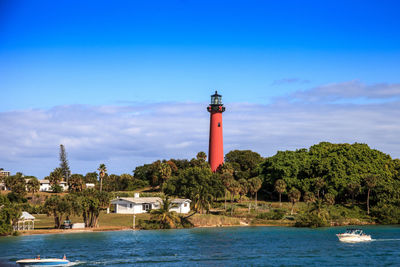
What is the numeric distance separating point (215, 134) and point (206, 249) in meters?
61.8

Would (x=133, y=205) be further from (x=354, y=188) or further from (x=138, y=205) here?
(x=354, y=188)

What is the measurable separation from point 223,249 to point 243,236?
15.5 m

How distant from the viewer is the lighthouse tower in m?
123

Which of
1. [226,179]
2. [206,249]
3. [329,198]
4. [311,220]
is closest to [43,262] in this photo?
[206,249]

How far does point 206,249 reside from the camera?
62281mm

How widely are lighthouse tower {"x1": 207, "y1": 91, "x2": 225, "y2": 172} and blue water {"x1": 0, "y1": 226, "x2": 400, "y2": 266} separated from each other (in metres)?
42.0

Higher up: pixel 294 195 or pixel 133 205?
pixel 294 195

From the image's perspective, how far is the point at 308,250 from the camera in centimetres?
6131

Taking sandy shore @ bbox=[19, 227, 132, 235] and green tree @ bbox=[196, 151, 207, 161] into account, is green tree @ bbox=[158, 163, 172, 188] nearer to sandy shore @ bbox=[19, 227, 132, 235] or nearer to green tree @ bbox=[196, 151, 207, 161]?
green tree @ bbox=[196, 151, 207, 161]

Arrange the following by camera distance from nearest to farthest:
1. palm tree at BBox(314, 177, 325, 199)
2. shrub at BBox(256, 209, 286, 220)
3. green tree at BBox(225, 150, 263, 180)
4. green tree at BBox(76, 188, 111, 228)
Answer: green tree at BBox(76, 188, 111, 228) < shrub at BBox(256, 209, 286, 220) < palm tree at BBox(314, 177, 325, 199) < green tree at BBox(225, 150, 263, 180)

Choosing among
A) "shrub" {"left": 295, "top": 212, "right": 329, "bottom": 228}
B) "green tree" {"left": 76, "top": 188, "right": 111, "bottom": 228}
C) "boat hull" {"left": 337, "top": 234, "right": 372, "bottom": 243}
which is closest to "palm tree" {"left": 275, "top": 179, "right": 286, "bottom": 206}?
"shrub" {"left": 295, "top": 212, "right": 329, "bottom": 228}

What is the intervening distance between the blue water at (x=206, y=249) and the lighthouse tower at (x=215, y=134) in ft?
138

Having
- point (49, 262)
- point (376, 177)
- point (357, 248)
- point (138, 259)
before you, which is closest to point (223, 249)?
point (138, 259)

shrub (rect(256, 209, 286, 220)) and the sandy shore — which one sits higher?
shrub (rect(256, 209, 286, 220))
